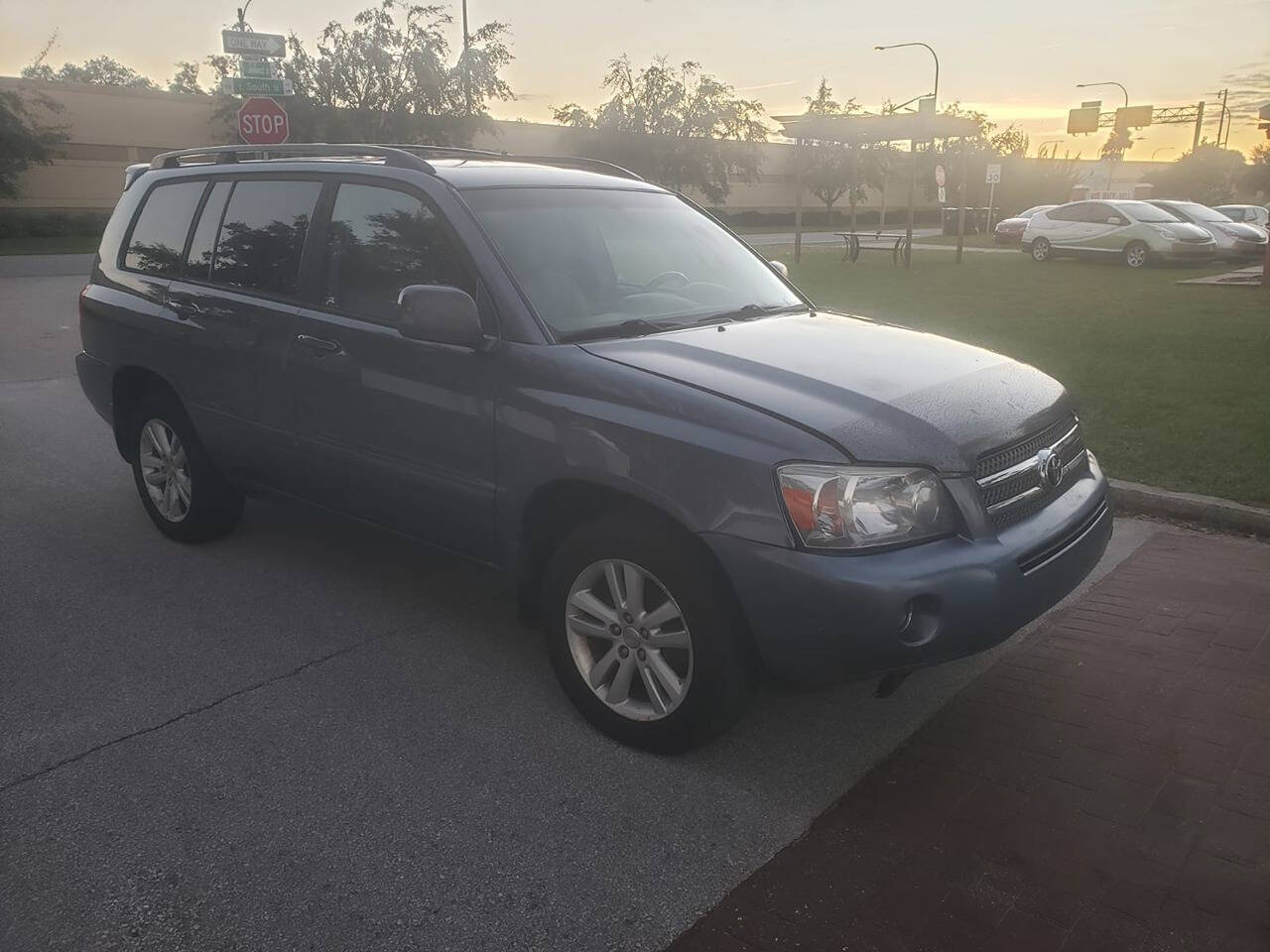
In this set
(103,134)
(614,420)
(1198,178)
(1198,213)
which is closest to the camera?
(614,420)

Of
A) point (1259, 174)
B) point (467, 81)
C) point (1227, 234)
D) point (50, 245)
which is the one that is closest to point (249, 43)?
point (50, 245)

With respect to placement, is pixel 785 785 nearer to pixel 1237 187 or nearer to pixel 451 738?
pixel 451 738

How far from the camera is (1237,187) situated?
79.8 metres

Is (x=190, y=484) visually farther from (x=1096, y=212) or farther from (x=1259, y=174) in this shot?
(x=1259, y=174)

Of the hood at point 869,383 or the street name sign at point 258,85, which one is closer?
the hood at point 869,383

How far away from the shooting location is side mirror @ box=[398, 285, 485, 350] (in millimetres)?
3539

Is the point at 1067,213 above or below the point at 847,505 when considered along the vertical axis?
below

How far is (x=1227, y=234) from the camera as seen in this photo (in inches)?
969

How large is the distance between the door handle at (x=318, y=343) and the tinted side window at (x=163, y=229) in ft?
4.02

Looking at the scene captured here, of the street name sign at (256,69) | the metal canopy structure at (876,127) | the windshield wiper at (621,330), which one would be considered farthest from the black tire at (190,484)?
the metal canopy structure at (876,127)

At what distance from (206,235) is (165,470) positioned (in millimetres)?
1250

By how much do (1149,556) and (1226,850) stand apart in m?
2.65

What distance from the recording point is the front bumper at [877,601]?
9.58 feet

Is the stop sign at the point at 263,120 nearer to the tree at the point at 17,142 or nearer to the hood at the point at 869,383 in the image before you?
the hood at the point at 869,383
